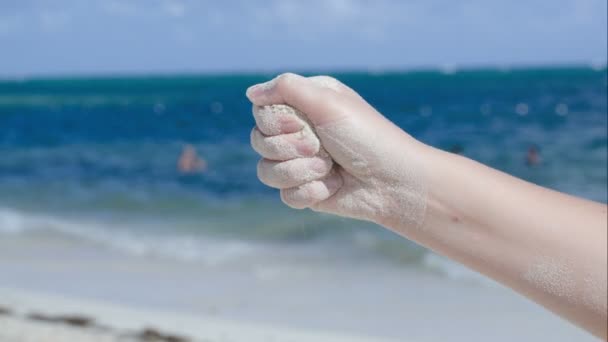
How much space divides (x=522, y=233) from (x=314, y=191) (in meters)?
0.51

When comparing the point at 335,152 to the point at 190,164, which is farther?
the point at 190,164

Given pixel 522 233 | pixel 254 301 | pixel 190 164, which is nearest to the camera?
pixel 522 233

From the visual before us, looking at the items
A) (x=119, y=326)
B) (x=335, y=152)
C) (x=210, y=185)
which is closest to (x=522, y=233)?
(x=335, y=152)

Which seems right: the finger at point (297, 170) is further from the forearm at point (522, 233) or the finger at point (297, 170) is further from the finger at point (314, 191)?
the forearm at point (522, 233)

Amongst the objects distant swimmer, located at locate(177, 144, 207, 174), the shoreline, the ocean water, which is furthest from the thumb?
distant swimmer, located at locate(177, 144, 207, 174)

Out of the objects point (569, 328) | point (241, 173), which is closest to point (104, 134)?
point (241, 173)

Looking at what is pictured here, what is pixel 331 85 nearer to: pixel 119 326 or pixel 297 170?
pixel 297 170

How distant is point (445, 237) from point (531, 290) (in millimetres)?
217

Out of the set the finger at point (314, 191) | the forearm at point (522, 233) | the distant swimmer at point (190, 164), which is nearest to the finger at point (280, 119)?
the finger at point (314, 191)

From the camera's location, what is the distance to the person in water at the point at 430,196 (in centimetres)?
155

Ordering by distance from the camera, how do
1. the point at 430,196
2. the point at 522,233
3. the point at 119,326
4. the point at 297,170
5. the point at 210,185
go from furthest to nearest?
the point at 210,185, the point at 119,326, the point at 297,170, the point at 430,196, the point at 522,233

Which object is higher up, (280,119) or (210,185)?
(210,185)

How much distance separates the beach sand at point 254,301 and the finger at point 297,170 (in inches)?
133

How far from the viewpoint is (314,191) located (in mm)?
1829
